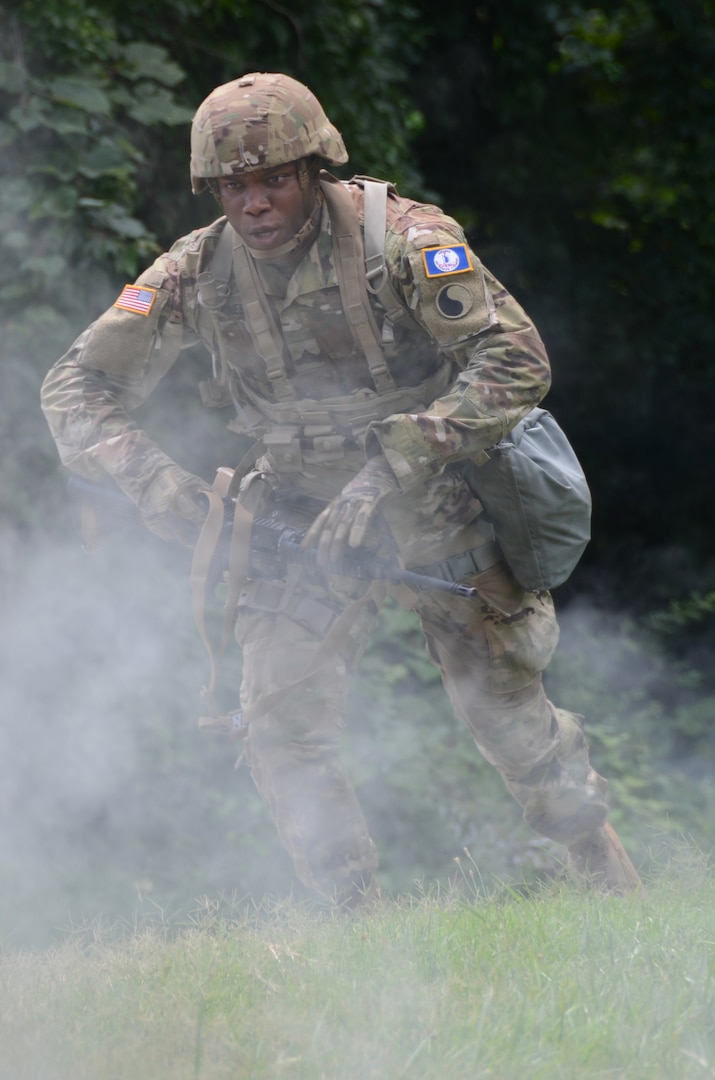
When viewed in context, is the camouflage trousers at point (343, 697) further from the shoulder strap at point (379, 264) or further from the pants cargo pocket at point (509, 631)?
the shoulder strap at point (379, 264)

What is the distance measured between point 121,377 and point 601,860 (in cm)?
177

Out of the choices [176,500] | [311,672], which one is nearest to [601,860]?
[311,672]

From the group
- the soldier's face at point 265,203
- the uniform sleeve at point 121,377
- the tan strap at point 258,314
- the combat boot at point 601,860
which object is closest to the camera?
the soldier's face at point 265,203

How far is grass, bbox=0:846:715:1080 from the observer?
1.98m

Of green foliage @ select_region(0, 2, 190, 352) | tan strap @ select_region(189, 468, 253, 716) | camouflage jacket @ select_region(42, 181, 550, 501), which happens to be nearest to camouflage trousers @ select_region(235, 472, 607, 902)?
tan strap @ select_region(189, 468, 253, 716)

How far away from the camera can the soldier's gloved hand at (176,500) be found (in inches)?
123

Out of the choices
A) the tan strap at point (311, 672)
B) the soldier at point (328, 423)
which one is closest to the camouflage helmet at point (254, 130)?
the soldier at point (328, 423)

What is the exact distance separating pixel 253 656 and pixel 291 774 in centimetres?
30

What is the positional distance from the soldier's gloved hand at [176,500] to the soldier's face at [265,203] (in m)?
0.57

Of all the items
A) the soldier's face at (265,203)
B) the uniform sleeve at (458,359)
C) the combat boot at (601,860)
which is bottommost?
the combat boot at (601,860)

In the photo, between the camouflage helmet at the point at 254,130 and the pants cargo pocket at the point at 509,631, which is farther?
the pants cargo pocket at the point at 509,631

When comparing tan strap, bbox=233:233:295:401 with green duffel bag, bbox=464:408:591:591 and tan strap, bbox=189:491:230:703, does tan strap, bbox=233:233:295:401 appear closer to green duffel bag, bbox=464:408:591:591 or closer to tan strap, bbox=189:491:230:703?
tan strap, bbox=189:491:230:703

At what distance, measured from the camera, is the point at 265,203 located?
288 cm

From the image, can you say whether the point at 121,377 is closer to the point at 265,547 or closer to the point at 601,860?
the point at 265,547
